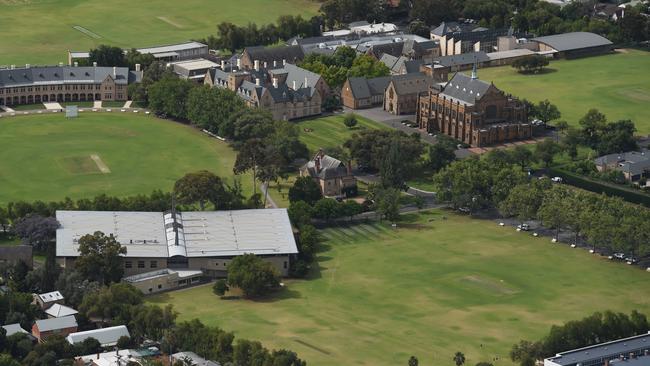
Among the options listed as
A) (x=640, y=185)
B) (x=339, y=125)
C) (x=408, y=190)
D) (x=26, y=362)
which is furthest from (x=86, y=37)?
(x=26, y=362)

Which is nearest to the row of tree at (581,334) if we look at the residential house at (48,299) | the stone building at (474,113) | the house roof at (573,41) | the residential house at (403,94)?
the residential house at (48,299)

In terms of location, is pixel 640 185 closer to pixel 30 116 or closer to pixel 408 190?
pixel 408 190

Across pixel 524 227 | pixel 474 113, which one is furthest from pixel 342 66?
pixel 524 227

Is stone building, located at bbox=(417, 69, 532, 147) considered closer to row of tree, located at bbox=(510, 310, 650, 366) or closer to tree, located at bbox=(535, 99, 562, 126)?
tree, located at bbox=(535, 99, 562, 126)

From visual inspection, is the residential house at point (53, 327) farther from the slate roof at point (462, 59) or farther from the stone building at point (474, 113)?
the slate roof at point (462, 59)

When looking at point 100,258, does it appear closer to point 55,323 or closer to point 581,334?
point 55,323

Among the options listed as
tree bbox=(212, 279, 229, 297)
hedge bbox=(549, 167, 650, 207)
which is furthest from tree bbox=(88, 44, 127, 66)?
tree bbox=(212, 279, 229, 297)
